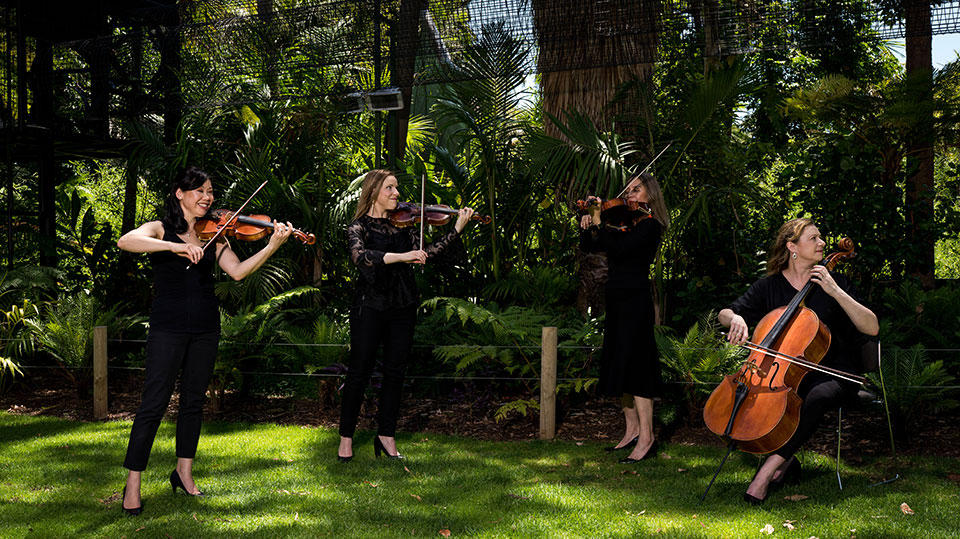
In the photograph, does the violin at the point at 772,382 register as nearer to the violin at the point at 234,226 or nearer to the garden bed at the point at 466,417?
the garden bed at the point at 466,417

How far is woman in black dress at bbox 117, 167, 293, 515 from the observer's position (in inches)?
162

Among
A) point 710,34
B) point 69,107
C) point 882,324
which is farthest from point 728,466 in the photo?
point 69,107

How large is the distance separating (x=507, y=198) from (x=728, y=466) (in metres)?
3.57

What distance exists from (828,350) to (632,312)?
1.22 m

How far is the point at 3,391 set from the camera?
25.5 ft

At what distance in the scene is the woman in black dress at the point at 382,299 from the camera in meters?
5.08

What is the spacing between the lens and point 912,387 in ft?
18.0

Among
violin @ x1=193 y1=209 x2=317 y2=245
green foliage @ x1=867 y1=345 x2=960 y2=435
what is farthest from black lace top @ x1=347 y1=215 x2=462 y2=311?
green foliage @ x1=867 y1=345 x2=960 y2=435

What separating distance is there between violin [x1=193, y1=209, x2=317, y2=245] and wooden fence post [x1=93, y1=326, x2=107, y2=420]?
118 inches

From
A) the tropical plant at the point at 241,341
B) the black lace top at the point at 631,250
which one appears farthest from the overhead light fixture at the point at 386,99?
the black lace top at the point at 631,250

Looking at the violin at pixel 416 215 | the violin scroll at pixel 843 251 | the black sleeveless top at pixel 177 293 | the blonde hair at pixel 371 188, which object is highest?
the blonde hair at pixel 371 188

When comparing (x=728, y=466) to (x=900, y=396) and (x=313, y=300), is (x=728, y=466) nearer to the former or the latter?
(x=900, y=396)

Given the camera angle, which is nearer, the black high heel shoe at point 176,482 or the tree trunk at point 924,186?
the black high heel shoe at point 176,482

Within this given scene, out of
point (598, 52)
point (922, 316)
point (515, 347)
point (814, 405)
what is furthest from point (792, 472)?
point (598, 52)
